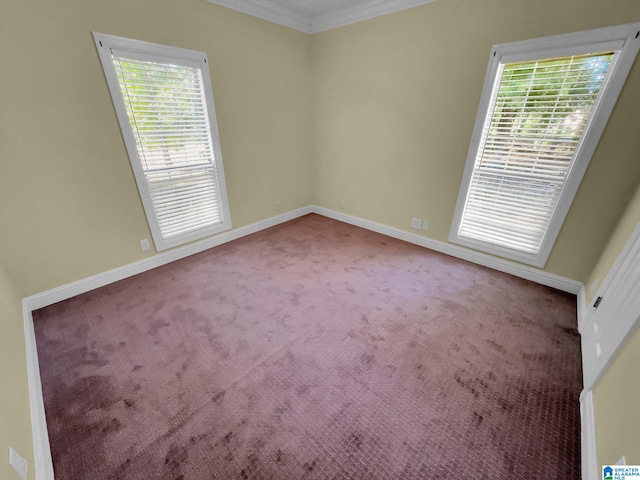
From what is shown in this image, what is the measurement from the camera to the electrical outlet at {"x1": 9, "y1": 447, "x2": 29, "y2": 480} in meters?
0.90

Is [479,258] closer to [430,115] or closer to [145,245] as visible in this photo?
[430,115]

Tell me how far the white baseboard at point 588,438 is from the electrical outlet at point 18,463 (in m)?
2.25

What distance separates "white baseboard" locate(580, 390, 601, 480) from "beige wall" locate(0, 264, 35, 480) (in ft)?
7.24

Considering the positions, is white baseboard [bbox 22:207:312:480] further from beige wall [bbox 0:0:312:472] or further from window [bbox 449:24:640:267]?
window [bbox 449:24:640:267]

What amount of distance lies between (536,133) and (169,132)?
11.4 ft

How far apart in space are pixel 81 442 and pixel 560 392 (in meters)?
2.70

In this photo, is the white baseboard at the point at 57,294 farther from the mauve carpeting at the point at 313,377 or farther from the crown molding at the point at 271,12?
the crown molding at the point at 271,12

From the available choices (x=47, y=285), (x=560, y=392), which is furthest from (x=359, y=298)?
(x=47, y=285)

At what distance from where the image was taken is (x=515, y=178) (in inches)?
101

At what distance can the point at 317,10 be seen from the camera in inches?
123

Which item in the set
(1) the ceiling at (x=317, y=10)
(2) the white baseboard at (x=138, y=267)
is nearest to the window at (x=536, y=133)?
(1) the ceiling at (x=317, y=10)

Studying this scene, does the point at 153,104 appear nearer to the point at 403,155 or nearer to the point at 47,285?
the point at 47,285

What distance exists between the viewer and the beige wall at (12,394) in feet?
3.05

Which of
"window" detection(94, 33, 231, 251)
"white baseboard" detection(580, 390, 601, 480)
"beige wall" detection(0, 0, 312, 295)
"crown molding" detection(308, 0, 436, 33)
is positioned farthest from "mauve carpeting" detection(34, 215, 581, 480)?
"crown molding" detection(308, 0, 436, 33)
